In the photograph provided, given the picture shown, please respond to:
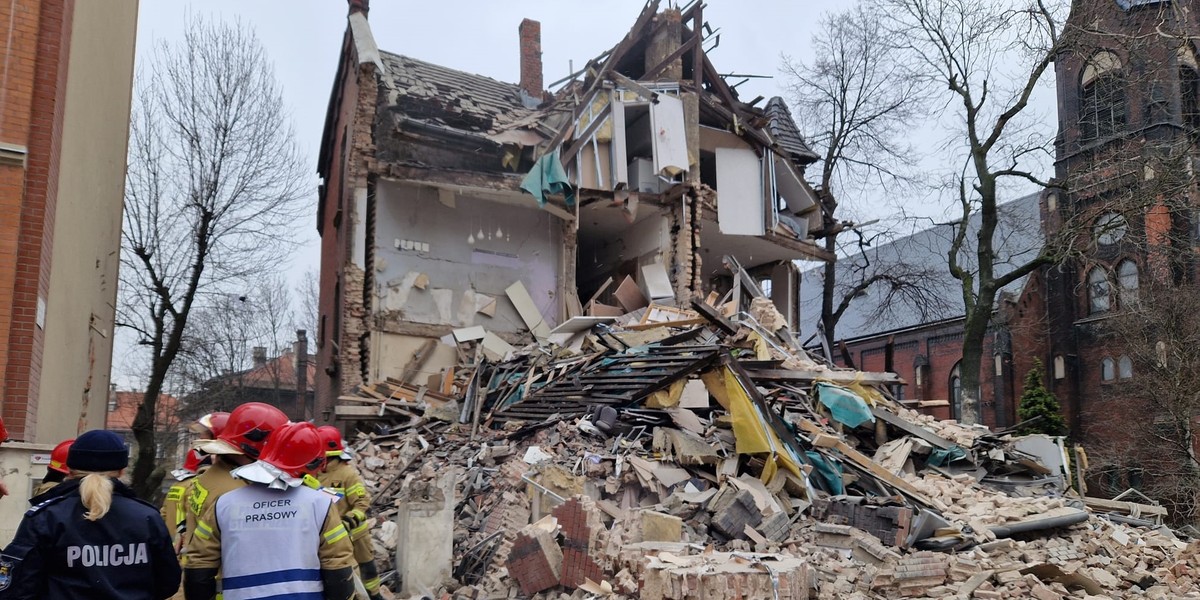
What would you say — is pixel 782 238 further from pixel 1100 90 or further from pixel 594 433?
pixel 594 433

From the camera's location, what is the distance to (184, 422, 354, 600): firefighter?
11.0ft

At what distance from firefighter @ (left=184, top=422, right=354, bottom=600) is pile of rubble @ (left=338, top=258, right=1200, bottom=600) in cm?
285

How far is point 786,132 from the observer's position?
25.2 meters

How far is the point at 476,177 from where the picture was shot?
1794 centimetres

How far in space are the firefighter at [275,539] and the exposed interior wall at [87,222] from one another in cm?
666

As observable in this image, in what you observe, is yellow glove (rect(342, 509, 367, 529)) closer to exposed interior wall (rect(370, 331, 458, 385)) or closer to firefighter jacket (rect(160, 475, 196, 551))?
firefighter jacket (rect(160, 475, 196, 551))

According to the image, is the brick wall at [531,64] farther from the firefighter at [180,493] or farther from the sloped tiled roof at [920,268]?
the firefighter at [180,493]

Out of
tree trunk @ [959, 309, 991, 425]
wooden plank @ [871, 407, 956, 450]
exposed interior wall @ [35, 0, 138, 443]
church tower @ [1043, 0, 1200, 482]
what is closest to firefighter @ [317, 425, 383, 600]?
exposed interior wall @ [35, 0, 138, 443]

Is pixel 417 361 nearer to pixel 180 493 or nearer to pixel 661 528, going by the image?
pixel 661 528

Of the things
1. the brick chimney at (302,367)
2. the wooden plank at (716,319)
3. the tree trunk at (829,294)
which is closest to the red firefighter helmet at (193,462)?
the wooden plank at (716,319)

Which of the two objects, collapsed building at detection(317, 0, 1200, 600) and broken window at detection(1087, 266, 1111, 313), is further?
broken window at detection(1087, 266, 1111, 313)

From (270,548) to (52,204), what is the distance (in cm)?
723

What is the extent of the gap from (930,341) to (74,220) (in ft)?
123

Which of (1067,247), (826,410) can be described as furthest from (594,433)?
(1067,247)
